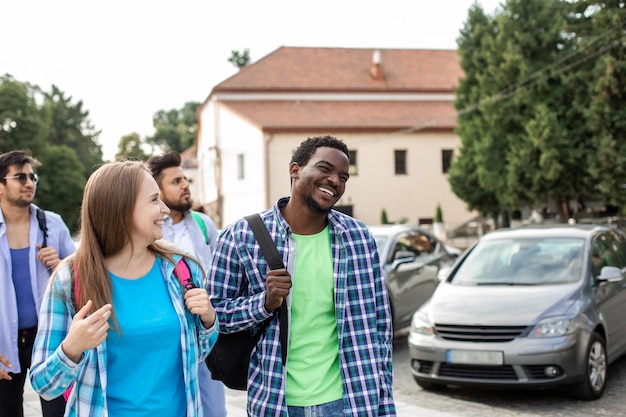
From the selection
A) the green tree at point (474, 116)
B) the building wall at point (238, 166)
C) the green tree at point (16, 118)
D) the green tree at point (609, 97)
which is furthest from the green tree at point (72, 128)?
the green tree at point (609, 97)

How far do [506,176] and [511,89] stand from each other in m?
3.38

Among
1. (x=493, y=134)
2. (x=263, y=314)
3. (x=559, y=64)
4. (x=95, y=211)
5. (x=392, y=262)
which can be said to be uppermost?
(x=559, y=64)

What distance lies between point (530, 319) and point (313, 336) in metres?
4.42

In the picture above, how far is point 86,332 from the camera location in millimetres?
2461

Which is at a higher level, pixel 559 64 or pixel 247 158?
pixel 559 64

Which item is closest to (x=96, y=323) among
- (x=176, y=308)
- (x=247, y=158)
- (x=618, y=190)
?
(x=176, y=308)

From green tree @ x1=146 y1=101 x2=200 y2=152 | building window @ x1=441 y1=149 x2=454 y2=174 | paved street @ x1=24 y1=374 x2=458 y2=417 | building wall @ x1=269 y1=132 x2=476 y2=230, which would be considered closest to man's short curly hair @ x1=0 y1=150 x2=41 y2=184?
paved street @ x1=24 y1=374 x2=458 y2=417

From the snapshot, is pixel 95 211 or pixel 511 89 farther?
pixel 511 89

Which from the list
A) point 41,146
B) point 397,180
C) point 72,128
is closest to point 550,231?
point 397,180

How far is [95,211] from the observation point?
2785 millimetres

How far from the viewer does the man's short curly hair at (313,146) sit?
10.9 ft

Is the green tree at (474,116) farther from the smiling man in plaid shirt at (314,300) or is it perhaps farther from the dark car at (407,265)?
the smiling man in plaid shirt at (314,300)

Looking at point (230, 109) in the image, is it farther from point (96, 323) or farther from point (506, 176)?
point (96, 323)

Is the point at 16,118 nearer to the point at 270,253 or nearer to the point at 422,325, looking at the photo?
the point at 422,325
